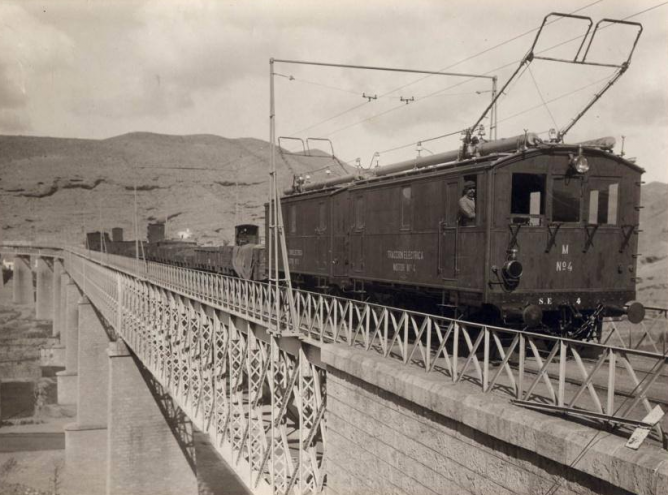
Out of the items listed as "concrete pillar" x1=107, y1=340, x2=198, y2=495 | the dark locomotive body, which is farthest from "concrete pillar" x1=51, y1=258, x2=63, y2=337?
the dark locomotive body

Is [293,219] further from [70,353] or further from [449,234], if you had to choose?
[70,353]

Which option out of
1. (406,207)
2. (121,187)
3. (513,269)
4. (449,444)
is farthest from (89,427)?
(121,187)

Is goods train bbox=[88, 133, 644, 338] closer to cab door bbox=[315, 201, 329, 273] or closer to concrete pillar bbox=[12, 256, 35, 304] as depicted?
cab door bbox=[315, 201, 329, 273]

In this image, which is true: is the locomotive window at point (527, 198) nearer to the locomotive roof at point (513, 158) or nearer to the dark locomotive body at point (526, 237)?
the dark locomotive body at point (526, 237)

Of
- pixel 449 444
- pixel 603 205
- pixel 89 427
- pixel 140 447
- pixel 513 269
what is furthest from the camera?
pixel 89 427

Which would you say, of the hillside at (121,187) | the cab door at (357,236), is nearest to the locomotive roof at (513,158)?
the cab door at (357,236)

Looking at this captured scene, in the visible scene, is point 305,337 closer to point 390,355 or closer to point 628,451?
point 390,355
